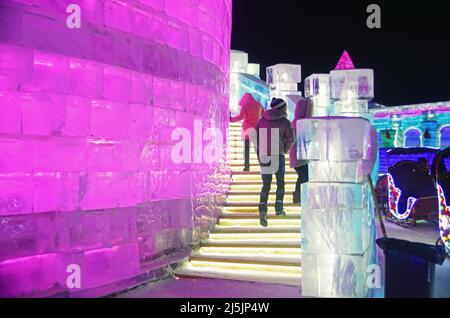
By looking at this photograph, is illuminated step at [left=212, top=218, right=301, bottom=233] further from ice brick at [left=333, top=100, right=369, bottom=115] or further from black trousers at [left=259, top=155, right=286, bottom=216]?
ice brick at [left=333, top=100, right=369, bottom=115]

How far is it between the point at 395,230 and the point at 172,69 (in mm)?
5984

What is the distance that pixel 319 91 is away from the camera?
11305 mm

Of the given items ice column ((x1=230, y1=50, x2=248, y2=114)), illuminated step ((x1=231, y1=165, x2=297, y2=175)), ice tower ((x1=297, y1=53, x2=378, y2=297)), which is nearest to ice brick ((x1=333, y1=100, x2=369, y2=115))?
illuminated step ((x1=231, y1=165, x2=297, y2=175))

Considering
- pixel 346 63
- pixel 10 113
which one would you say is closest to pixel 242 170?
pixel 346 63

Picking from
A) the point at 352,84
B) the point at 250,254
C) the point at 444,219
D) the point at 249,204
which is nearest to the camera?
the point at 250,254

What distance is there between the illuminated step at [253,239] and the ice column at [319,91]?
5155mm

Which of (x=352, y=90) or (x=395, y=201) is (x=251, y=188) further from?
(x=395, y=201)

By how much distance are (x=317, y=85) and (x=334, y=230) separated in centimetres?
712

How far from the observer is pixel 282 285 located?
540 cm

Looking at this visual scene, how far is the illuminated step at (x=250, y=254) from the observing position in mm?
6147

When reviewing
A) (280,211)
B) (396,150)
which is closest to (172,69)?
(280,211)

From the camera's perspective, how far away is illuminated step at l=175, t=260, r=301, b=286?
567cm

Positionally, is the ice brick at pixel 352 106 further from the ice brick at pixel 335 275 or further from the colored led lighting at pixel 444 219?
the ice brick at pixel 335 275
